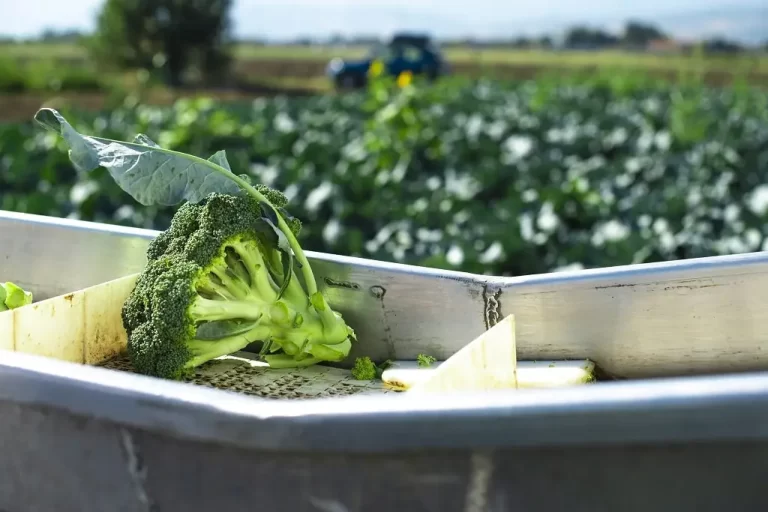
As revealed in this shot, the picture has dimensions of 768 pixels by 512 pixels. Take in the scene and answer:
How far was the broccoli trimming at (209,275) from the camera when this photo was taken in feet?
6.89

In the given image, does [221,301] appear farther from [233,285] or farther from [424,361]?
[424,361]

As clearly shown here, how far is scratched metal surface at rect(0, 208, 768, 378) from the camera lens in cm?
216

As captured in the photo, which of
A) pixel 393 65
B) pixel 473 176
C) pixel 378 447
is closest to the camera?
pixel 378 447

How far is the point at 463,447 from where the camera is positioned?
1.34 meters

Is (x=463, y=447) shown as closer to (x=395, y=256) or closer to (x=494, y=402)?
(x=494, y=402)

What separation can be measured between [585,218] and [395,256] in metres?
1.83

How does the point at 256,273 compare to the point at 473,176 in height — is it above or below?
below

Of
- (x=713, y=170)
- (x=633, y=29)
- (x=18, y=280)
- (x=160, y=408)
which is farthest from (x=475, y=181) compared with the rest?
(x=633, y=29)

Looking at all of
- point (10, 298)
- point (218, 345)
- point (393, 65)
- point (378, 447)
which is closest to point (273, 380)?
point (218, 345)

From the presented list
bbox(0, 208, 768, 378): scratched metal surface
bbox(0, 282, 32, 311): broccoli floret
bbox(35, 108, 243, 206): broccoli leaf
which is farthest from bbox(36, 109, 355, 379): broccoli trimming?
bbox(0, 282, 32, 311): broccoli floret

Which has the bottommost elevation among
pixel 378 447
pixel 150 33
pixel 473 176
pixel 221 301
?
pixel 378 447

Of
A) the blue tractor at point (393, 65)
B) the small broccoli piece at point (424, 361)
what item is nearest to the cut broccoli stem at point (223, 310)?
the small broccoli piece at point (424, 361)

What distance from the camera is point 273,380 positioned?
7.46 ft

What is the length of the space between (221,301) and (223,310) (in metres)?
0.02
